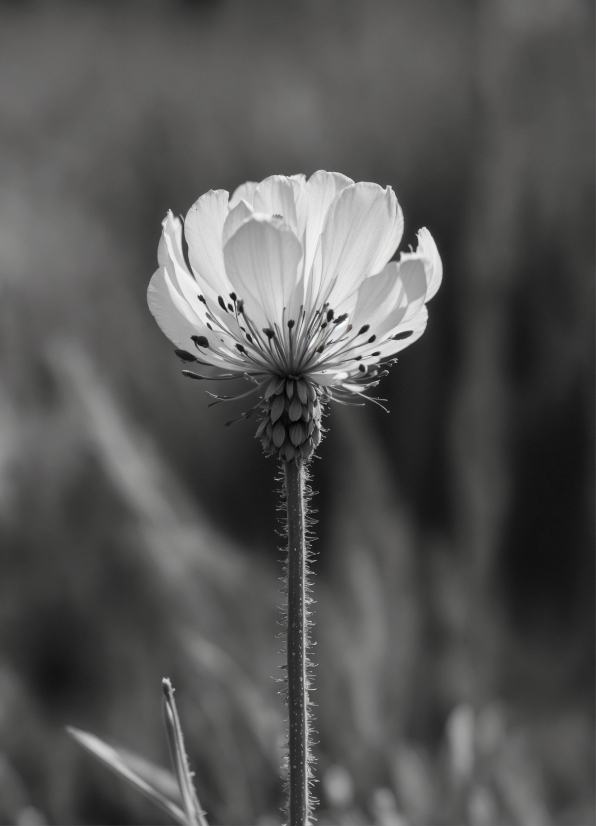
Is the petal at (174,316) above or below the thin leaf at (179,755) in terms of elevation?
above

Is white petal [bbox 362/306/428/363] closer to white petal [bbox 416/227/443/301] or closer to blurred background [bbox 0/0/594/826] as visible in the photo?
white petal [bbox 416/227/443/301]

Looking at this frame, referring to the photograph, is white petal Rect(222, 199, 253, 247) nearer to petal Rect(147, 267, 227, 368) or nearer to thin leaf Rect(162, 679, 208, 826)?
petal Rect(147, 267, 227, 368)

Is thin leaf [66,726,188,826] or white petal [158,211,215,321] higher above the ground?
white petal [158,211,215,321]

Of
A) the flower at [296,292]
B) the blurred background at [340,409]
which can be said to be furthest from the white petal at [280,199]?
the blurred background at [340,409]

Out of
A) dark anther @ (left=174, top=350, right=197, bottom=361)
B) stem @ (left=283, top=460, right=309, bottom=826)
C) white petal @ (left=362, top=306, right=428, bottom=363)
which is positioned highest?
white petal @ (left=362, top=306, right=428, bottom=363)

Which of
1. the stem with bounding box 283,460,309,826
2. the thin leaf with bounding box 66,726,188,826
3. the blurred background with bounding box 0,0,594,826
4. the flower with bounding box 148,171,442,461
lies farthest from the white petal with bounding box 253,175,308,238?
the blurred background with bounding box 0,0,594,826

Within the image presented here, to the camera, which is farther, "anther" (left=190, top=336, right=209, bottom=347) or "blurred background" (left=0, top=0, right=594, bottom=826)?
"blurred background" (left=0, top=0, right=594, bottom=826)

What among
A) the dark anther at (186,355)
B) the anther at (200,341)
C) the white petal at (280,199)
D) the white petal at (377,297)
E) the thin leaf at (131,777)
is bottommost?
the thin leaf at (131,777)

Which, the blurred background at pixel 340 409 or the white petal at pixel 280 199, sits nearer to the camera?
the white petal at pixel 280 199

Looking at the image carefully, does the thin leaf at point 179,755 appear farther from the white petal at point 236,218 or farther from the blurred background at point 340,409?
the blurred background at point 340,409
